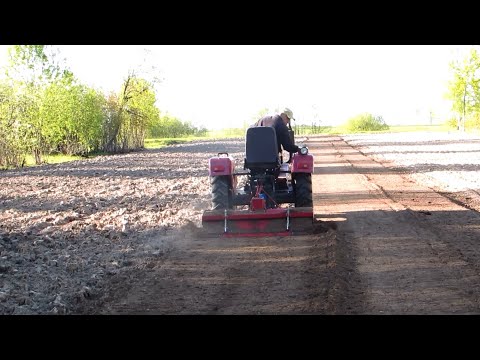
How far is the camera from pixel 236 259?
692 centimetres

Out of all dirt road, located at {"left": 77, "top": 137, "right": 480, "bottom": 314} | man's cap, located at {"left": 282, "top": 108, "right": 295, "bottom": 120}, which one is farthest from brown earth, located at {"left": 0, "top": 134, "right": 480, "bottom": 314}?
man's cap, located at {"left": 282, "top": 108, "right": 295, "bottom": 120}

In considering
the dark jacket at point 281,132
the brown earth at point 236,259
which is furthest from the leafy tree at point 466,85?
the dark jacket at point 281,132

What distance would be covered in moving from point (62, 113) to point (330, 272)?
32.9 meters

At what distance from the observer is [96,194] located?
1413cm

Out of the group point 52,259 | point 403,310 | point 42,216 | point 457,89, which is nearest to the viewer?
→ point 403,310

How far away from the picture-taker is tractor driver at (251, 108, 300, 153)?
898cm

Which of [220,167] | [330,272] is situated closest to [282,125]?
[220,167]

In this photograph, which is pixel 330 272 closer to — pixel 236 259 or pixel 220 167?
pixel 236 259

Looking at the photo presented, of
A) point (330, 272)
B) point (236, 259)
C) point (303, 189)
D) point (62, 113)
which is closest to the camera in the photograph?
point (330, 272)

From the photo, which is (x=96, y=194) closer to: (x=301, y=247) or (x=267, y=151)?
(x=267, y=151)

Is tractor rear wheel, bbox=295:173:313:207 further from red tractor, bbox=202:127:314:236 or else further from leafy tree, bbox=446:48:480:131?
leafy tree, bbox=446:48:480:131
